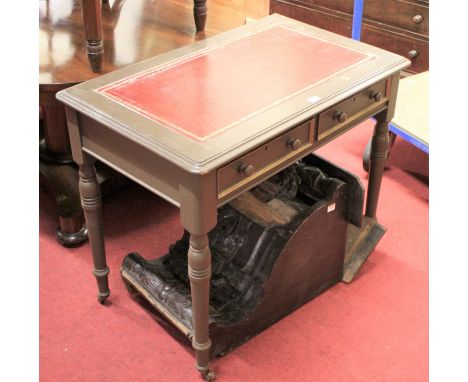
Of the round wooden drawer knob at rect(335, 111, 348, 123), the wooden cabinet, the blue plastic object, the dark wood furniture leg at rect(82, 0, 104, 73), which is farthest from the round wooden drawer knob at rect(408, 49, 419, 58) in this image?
the dark wood furniture leg at rect(82, 0, 104, 73)

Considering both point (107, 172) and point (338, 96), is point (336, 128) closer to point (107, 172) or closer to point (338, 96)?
point (338, 96)

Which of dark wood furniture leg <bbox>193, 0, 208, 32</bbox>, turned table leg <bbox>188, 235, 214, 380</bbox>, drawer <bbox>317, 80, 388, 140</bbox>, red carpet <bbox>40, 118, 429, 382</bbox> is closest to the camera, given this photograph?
turned table leg <bbox>188, 235, 214, 380</bbox>

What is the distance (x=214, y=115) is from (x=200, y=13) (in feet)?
3.66

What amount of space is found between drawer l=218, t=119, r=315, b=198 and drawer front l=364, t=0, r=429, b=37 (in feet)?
5.49

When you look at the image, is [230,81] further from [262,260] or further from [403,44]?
[403,44]

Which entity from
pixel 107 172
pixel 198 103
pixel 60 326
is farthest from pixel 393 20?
pixel 60 326

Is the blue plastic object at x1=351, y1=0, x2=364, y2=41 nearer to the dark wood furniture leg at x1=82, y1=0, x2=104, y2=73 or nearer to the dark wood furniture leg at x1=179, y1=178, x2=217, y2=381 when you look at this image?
the dark wood furniture leg at x1=82, y1=0, x2=104, y2=73

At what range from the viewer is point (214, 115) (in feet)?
6.59

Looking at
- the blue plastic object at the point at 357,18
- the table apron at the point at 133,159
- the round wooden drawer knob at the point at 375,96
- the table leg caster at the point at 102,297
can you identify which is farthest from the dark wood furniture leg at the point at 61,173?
the blue plastic object at the point at 357,18

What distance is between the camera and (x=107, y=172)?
2.94 metres

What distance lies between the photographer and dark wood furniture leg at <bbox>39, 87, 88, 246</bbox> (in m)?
2.74

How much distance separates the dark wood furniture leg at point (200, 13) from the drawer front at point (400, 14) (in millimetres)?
1053

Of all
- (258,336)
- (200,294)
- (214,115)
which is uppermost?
(214,115)

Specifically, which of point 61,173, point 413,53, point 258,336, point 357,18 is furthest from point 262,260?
point 357,18
